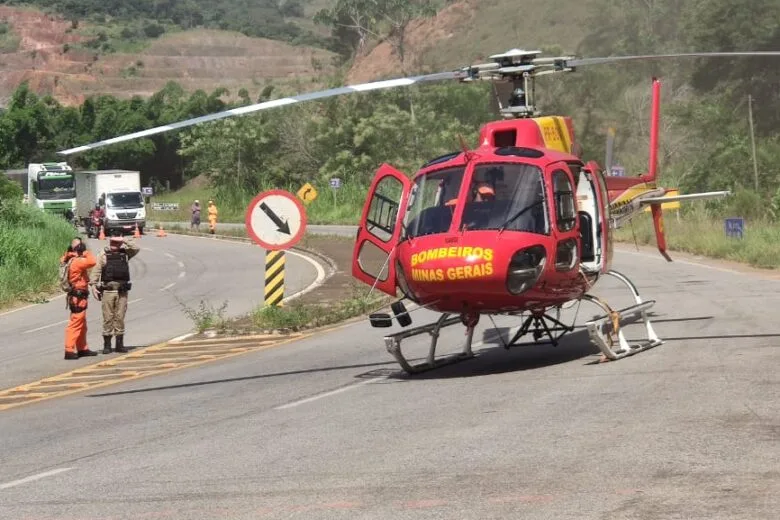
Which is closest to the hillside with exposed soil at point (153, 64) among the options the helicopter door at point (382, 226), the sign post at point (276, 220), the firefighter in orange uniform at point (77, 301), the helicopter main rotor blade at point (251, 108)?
the firefighter in orange uniform at point (77, 301)

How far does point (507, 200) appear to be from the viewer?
42.7ft

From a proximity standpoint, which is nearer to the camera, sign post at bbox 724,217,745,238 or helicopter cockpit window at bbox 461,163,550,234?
helicopter cockpit window at bbox 461,163,550,234

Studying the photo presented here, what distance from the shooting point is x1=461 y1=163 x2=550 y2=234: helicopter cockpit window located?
42.2ft

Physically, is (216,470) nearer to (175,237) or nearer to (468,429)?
(468,429)

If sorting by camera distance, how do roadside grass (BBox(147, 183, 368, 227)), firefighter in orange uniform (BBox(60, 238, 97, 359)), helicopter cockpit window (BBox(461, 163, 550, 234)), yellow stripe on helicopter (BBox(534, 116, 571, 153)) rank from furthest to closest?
1. roadside grass (BBox(147, 183, 368, 227))
2. firefighter in orange uniform (BBox(60, 238, 97, 359))
3. yellow stripe on helicopter (BBox(534, 116, 571, 153))
4. helicopter cockpit window (BBox(461, 163, 550, 234))

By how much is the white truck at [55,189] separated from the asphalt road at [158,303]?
1929 centimetres

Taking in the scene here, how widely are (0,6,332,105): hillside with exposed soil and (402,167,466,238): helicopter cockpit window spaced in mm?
142065

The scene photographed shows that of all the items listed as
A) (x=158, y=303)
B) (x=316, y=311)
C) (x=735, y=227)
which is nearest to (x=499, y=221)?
(x=316, y=311)

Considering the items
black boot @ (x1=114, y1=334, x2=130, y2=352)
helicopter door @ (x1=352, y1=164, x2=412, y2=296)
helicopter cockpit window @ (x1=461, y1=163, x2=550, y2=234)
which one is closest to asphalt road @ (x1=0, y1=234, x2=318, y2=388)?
black boot @ (x1=114, y1=334, x2=130, y2=352)

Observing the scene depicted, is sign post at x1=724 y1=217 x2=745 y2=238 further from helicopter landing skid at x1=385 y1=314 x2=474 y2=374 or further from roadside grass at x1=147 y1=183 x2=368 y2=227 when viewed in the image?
roadside grass at x1=147 y1=183 x2=368 y2=227

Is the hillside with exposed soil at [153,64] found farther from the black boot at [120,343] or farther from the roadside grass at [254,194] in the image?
the black boot at [120,343]

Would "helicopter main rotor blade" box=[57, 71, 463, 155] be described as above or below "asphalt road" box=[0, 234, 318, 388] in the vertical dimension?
above

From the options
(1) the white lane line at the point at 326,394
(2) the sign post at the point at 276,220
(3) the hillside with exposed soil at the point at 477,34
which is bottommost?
(1) the white lane line at the point at 326,394

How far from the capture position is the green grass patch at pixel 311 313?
20.9m
